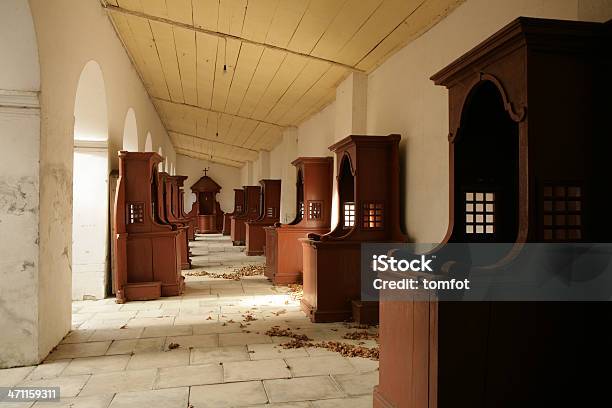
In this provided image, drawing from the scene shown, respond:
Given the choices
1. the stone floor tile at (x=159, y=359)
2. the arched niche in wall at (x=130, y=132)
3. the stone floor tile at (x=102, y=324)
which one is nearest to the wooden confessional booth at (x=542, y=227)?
the stone floor tile at (x=159, y=359)

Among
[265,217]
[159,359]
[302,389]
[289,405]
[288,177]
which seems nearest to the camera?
[289,405]

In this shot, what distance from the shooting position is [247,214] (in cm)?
1645

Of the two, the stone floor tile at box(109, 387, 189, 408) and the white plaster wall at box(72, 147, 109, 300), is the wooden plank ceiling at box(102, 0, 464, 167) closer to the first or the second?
the white plaster wall at box(72, 147, 109, 300)

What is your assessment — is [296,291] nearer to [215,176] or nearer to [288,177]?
[288,177]

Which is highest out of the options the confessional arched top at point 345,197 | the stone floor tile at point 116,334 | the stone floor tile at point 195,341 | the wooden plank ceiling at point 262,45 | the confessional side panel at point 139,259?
the wooden plank ceiling at point 262,45

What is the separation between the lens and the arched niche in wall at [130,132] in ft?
31.8

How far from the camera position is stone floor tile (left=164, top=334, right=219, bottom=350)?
4754 mm

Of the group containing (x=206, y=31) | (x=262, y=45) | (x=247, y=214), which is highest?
(x=206, y=31)

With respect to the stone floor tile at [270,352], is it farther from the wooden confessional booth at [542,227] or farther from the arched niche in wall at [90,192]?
the arched niche in wall at [90,192]

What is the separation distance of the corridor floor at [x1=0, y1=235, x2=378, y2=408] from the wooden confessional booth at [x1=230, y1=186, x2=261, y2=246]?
9609 mm

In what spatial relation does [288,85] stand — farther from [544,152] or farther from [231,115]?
[544,152]

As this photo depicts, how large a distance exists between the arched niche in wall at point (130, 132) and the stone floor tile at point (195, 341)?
5894 millimetres

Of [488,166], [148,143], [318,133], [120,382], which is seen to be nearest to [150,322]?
[120,382]

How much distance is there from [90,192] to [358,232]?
4.26m
